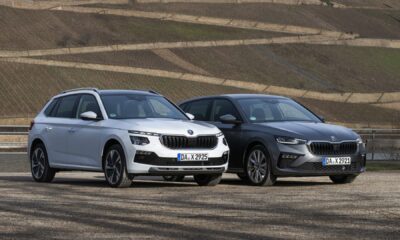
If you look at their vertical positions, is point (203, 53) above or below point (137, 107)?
below

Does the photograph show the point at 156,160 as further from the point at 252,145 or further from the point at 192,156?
the point at 252,145

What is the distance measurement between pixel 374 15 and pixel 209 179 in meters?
100.0

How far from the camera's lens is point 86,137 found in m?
18.0

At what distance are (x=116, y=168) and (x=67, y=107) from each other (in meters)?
2.48

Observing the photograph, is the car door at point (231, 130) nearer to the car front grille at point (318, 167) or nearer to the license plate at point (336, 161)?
the car front grille at point (318, 167)

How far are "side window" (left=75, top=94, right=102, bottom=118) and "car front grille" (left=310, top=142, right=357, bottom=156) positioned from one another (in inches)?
144

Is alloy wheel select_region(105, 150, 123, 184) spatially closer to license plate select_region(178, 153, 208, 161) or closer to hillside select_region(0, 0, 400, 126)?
license plate select_region(178, 153, 208, 161)

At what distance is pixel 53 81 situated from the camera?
6850 centimetres

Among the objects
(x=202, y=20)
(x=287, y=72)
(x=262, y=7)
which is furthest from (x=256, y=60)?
(x=262, y=7)

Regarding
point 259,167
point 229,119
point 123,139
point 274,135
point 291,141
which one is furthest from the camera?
point 229,119

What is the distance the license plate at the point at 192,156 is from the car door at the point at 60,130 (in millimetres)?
2585

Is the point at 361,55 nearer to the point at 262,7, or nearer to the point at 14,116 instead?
the point at 262,7

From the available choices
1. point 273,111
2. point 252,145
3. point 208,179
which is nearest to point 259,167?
point 252,145

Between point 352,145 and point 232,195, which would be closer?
point 232,195
